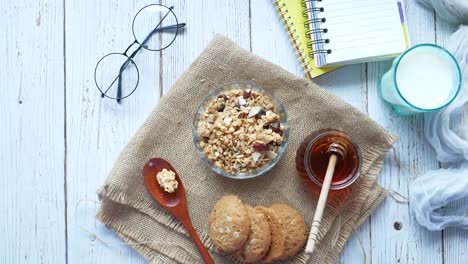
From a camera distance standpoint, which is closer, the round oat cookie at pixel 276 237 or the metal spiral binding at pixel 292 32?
the round oat cookie at pixel 276 237

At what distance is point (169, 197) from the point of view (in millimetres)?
1265

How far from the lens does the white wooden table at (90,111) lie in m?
1.32

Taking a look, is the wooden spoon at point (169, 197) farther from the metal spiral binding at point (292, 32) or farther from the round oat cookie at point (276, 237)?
the metal spiral binding at point (292, 32)

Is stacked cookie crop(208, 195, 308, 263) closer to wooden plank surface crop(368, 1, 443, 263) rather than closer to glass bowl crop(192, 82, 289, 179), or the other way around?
glass bowl crop(192, 82, 289, 179)

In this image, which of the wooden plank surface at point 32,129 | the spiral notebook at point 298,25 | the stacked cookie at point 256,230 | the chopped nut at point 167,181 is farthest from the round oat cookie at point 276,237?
the wooden plank surface at point 32,129

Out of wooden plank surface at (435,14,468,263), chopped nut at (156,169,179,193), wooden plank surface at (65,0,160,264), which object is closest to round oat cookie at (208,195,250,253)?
chopped nut at (156,169,179,193)

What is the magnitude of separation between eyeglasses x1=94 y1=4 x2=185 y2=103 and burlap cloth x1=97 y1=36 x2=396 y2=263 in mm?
99

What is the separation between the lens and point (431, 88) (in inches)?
49.4

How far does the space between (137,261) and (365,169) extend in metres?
0.54

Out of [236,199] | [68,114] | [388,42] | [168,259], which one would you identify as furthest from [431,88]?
[68,114]

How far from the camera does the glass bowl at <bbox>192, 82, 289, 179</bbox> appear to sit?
4.06ft

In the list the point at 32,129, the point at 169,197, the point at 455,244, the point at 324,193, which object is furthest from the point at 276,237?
the point at 32,129

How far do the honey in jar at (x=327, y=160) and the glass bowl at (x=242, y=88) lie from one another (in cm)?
5

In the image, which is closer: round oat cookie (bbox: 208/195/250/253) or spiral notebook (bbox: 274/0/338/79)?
round oat cookie (bbox: 208/195/250/253)
